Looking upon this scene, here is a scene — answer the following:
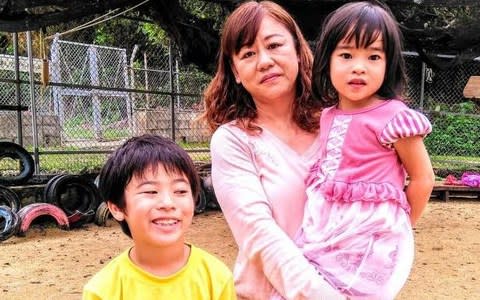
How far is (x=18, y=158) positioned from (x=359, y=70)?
6167mm

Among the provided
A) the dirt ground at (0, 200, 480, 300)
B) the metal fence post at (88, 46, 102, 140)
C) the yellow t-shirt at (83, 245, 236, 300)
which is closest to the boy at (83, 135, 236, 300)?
the yellow t-shirt at (83, 245, 236, 300)

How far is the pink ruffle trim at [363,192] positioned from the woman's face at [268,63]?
0.29m

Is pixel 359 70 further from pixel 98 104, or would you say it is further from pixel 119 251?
pixel 98 104

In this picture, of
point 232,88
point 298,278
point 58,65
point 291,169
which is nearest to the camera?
point 298,278

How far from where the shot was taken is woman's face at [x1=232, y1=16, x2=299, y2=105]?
1.42 meters

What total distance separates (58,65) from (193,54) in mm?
2623

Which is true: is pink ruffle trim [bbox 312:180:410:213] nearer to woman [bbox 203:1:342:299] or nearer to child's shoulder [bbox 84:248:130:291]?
woman [bbox 203:1:342:299]

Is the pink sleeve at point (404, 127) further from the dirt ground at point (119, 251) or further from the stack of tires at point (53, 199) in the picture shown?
the stack of tires at point (53, 199)

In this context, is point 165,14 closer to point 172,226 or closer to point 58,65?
point 58,65

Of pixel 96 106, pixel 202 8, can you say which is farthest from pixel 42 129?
pixel 202 8

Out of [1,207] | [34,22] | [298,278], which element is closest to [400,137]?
[298,278]

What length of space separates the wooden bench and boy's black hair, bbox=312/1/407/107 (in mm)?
7381

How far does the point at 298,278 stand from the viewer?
3.94 feet

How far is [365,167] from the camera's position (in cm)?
130
